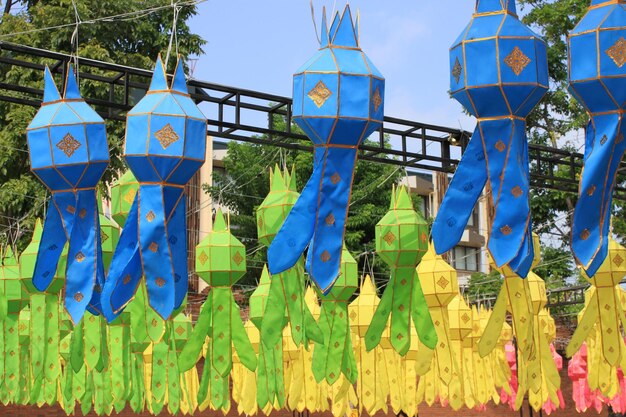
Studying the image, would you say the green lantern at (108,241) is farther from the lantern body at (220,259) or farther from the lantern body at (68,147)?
the lantern body at (68,147)

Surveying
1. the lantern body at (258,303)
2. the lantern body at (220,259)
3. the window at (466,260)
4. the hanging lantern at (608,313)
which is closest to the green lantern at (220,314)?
the lantern body at (220,259)

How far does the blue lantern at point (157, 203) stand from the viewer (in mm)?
6527

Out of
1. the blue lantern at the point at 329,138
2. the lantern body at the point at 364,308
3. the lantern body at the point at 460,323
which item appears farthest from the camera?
the lantern body at the point at 460,323

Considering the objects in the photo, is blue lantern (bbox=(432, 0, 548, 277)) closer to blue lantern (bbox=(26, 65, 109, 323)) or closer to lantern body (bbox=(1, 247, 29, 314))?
blue lantern (bbox=(26, 65, 109, 323))

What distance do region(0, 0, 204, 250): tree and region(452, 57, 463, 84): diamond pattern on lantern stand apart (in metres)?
8.89

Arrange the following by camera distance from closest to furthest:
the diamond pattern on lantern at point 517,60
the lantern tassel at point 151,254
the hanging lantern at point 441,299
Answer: the diamond pattern on lantern at point 517,60
the lantern tassel at point 151,254
the hanging lantern at point 441,299

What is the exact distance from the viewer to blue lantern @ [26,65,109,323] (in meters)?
6.76

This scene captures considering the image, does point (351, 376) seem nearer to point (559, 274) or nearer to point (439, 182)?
point (559, 274)

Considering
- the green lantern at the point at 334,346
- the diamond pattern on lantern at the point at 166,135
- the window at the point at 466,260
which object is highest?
the window at the point at 466,260

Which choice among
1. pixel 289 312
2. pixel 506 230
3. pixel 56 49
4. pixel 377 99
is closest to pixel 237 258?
pixel 289 312

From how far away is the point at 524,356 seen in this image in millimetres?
7207

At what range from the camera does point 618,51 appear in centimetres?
603

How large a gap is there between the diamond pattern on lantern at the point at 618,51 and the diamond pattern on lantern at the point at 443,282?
4103 mm

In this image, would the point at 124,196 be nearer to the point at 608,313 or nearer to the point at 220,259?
the point at 220,259
